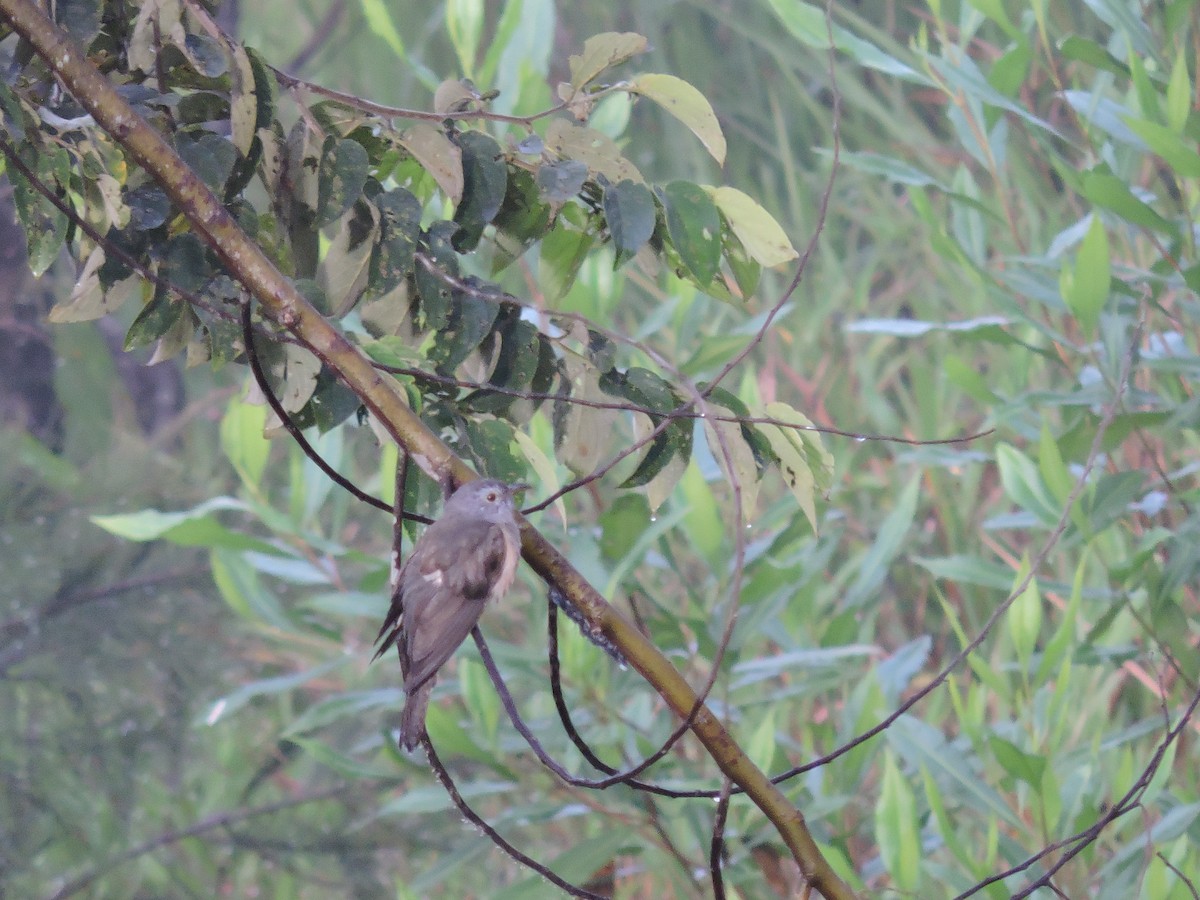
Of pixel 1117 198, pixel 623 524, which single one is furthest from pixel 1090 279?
pixel 623 524

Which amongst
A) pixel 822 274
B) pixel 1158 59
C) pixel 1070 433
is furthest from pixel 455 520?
pixel 822 274

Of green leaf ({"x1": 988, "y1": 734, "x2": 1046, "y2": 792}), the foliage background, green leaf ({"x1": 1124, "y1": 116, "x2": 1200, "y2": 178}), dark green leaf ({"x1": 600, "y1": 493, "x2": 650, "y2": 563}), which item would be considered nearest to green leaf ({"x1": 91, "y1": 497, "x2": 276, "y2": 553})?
the foliage background

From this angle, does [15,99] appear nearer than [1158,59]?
Yes

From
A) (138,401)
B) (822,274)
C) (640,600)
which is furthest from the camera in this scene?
(138,401)

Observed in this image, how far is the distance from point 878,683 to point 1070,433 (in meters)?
0.26

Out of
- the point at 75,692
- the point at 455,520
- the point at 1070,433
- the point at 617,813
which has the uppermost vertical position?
the point at 455,520

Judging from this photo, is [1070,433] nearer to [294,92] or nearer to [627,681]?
[627,681]

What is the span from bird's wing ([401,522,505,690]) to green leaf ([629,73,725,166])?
21 cm

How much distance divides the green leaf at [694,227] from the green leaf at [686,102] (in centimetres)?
2

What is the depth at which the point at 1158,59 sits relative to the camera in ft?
3.39

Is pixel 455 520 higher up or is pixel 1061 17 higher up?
pixel 1061 17

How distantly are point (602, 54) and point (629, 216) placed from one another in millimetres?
82

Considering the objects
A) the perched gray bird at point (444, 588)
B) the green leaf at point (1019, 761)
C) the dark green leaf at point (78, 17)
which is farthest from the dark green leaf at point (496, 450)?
the green leaf at point (1019, 761)

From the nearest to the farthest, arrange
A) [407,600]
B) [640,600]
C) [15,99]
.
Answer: [15,99] → [407,600] → [640,600]
